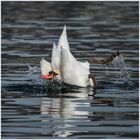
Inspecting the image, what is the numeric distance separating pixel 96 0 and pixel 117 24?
416 inches

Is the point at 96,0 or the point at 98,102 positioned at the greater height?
the point at 96,0

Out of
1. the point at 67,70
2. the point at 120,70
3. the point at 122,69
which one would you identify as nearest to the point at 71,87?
the point at 67,70

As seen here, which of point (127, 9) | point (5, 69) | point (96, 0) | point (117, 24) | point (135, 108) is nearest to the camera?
point (135, 108)

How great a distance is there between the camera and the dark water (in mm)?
13328

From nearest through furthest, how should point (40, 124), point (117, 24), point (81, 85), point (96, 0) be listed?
point (40, 124) < point (81, 85) < point (117, 24) < point (96, 0)

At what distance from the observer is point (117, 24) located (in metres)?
30.1

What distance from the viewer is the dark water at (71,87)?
13328mm

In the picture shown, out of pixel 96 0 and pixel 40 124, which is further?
pixel 96 0

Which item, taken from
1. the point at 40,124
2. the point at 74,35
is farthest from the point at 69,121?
the point at 74,35

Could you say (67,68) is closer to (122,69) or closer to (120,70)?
(122,69)

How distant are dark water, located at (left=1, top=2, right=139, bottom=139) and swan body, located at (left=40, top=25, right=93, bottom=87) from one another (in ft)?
0.74

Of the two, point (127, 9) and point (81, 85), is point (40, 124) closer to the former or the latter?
point (81, 85)

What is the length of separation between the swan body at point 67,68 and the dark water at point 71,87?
225 millimetres

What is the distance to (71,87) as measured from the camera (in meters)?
17.2
